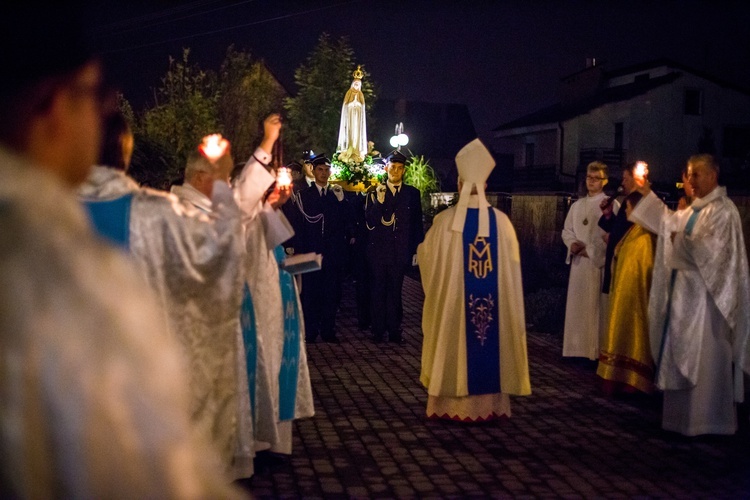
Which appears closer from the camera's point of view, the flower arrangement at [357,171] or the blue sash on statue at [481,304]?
the blue sash on statue at [481,304]

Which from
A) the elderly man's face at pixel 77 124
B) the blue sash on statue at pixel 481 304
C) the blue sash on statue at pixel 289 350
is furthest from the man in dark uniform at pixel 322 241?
the elderly man's face at pixel 77 124

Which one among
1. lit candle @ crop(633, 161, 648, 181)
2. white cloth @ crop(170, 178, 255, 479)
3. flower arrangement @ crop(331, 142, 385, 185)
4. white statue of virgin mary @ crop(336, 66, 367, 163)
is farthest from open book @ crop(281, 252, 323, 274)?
white statue of virgin mary @ crop(336, 66, 367, 163)

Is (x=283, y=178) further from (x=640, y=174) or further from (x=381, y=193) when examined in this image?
(x=381, y=193)

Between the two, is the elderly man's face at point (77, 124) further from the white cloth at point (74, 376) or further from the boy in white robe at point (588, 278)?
the boy in white robe at point (588, 278)

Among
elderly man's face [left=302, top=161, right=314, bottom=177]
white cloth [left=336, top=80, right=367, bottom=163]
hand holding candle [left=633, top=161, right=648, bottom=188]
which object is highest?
white cloth [left=336, top=80, right=367, bottom=163]

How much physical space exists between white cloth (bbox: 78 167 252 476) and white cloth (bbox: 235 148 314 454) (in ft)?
2.97

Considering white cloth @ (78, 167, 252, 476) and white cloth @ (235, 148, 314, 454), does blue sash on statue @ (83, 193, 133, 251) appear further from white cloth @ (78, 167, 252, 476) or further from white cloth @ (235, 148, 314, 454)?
white cloth @ (235, 148, 314, 454)

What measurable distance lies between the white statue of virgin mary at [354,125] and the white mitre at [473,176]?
41.1ft

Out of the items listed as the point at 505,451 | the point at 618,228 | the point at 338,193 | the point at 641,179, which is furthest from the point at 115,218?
the point at 338,193

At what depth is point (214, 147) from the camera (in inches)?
185

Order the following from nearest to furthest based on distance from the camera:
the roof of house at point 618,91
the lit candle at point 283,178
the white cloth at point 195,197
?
1. the white cloth at point 195,197
2. the lit candle at point 283,178
3. the roof of house at point 618,91

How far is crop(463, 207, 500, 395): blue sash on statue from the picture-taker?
7.75 m

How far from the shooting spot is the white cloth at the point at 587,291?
10.5 metres

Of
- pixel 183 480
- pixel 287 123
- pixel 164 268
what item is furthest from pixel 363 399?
pixel 287 123
